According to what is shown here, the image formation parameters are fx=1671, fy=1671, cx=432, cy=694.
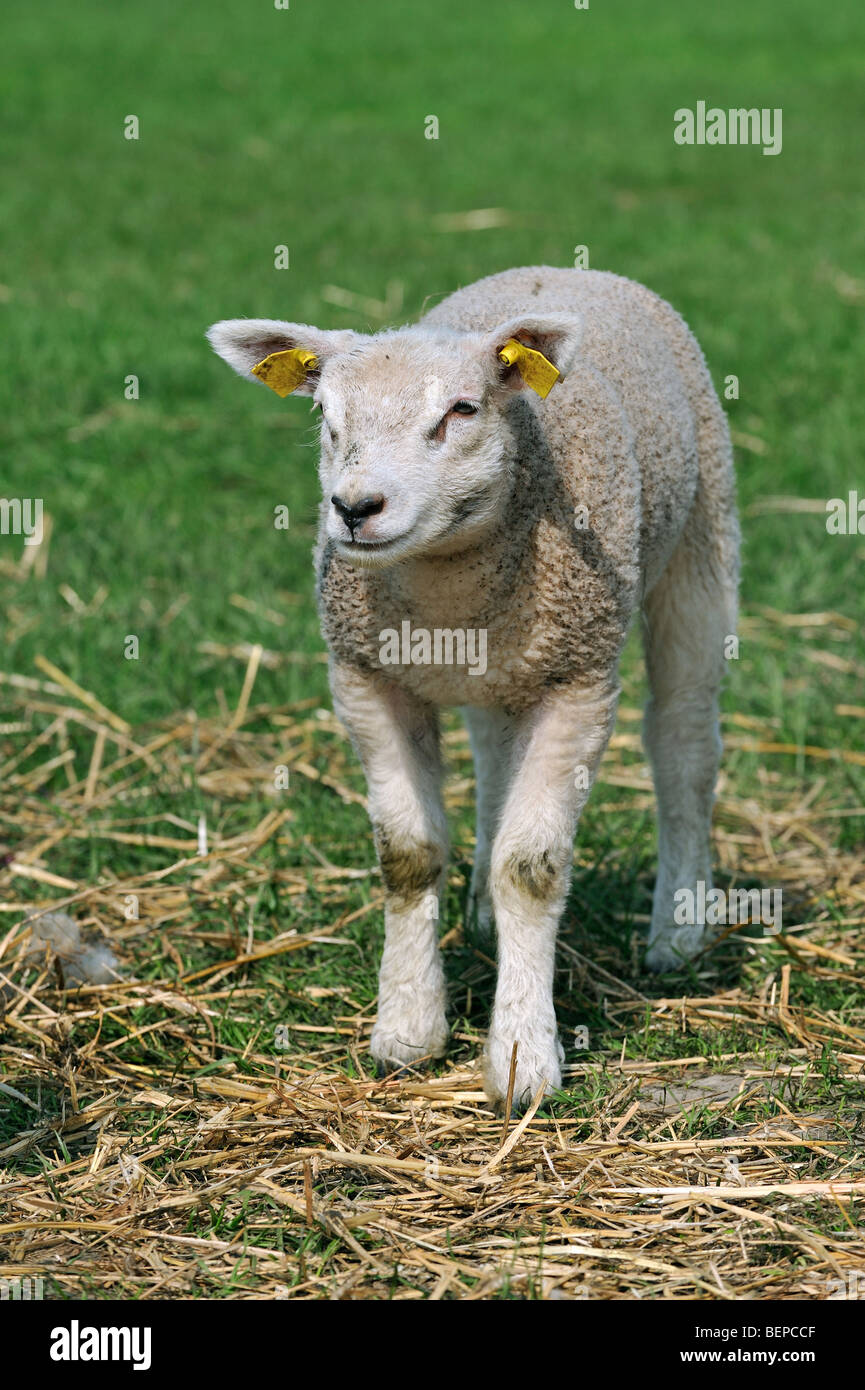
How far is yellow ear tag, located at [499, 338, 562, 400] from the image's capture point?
142 inches

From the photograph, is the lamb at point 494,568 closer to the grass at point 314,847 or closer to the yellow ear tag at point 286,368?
the yellow ear tag at point 286,368

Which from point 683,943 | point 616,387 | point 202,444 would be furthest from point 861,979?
point 202,444

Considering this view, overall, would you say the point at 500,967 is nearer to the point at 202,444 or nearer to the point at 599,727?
the point at 599,727

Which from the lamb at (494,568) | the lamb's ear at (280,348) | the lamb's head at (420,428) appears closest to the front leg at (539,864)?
the lamb at (494,568)

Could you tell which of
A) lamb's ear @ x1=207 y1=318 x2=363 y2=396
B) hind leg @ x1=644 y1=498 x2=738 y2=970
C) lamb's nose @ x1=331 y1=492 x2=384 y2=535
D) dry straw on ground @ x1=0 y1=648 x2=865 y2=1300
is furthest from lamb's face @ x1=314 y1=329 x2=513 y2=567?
dry straw on ground @ x1=0 y1=648 x2=865 y2=1300

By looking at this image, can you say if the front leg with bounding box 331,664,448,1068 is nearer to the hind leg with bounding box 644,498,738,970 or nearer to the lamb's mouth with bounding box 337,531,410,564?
the lamb's mouth with bounding box 337,531,410,564

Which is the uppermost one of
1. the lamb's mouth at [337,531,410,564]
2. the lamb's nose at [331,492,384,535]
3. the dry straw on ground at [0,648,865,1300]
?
the lamb's nose at [331,492,384,535]

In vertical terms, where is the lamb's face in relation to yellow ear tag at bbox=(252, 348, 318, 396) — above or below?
below

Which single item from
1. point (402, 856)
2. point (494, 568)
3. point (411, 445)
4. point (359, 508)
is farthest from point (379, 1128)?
point (411, 445)

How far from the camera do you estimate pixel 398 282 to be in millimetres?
11320

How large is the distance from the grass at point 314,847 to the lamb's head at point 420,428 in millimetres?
1317

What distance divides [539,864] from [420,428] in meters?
1.05

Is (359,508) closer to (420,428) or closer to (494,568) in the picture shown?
(420,428)

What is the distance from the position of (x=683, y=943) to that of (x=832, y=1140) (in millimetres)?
1096
